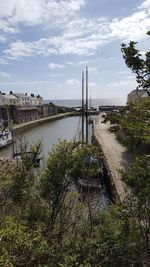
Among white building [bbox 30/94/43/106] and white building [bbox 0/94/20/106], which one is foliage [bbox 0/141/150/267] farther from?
white building [bbox 30/94/43/106]

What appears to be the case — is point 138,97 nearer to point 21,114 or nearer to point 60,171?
point 60,171

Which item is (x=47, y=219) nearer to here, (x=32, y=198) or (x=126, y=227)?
(x=32, y=198)

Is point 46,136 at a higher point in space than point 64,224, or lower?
higher

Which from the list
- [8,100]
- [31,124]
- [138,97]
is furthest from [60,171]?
[8,100]

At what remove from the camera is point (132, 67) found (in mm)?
4504

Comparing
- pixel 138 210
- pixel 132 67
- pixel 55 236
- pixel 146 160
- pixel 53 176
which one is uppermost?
pixel 132 67

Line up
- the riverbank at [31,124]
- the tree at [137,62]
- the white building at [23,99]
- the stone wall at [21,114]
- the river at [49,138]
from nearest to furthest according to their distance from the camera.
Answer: the tree at [137,62]
the river at [49,138]
the riverbank at [31,124]
the stone wall at [21,114]
the white building at [23,99]

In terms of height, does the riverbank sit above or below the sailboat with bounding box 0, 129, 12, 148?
above

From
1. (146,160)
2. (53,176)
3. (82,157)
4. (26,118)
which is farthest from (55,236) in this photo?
(26,118)

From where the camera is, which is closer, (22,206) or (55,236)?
(55,236)

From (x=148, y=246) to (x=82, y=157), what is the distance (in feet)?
11.6

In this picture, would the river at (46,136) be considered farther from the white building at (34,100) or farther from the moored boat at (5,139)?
the white building at (34,100)

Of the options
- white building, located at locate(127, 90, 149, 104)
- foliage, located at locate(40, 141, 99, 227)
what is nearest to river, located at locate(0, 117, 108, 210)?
foliage, located at locate(40, 141, 99, 227)

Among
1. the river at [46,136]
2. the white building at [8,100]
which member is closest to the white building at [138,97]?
the river at [46,136]
